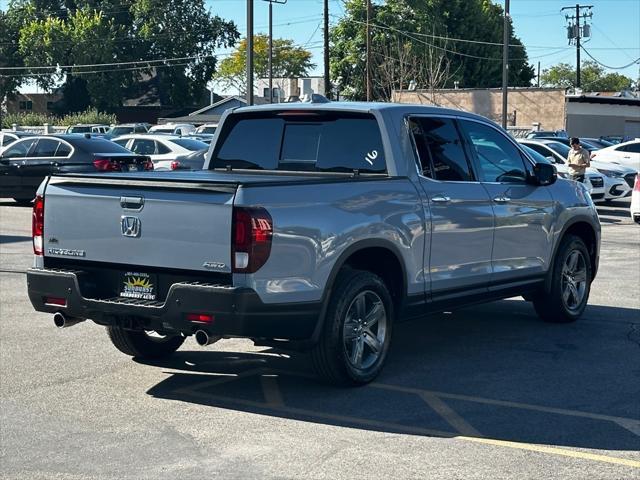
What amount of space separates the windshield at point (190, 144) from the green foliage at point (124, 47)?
68.3m

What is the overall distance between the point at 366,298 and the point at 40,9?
327 ft

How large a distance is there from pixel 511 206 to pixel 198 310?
11.2ft

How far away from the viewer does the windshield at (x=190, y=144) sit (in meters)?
25.4

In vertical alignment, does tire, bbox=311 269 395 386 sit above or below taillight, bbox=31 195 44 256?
below

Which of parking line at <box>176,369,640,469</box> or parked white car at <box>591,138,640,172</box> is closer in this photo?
parking line at <box>176,369,640,469</box>

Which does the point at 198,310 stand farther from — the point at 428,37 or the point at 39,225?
the point at 428,37

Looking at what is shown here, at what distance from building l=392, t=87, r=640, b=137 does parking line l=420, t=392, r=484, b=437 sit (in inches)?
2246

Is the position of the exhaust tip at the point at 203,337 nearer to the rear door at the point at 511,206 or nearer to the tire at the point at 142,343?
the tire at the point at 142,343

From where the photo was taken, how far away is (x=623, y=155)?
28.8 meters

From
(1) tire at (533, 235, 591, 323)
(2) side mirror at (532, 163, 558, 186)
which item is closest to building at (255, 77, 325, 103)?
(1) tire at (533, 235, 591, 323)

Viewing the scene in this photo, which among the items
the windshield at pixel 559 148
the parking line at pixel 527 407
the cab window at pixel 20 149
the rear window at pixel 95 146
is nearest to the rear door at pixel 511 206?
the parking line at pixel 527 407

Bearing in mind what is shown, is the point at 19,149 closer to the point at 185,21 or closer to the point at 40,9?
the point at 185,21

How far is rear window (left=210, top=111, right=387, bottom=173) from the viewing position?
8.01 m

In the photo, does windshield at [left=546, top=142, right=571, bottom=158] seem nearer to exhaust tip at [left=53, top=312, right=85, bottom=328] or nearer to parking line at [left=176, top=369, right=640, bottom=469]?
parking line at [left=176, top=369, right=640, bottom=469]
